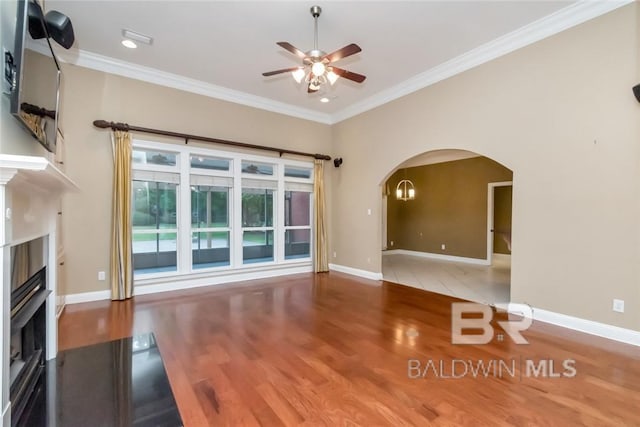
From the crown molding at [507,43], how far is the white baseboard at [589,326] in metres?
3.25

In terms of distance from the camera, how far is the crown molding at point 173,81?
13.4ft

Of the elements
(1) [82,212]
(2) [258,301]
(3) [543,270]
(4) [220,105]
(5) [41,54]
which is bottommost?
(2) [258,301]

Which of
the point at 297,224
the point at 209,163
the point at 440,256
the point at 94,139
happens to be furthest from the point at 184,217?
the point at 440,256

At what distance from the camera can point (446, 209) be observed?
863 cm

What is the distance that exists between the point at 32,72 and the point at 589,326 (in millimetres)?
5435

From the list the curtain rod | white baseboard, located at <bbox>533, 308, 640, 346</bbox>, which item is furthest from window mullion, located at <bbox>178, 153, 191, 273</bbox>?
white baseboard, located at <bbox>533, 308, 640, 346</bbox>

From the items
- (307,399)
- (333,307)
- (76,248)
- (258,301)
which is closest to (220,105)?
(76,248)

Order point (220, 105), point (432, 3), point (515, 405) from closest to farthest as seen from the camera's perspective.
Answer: point (515, 405) → point (432, 3) → point (220, 105)

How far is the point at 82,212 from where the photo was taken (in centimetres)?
414

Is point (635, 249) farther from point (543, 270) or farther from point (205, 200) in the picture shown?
point (205, 200)

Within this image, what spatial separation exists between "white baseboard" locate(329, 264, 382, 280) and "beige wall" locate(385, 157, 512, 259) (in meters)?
3.72

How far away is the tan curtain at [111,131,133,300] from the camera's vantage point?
423 centimetres

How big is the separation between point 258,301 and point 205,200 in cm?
217

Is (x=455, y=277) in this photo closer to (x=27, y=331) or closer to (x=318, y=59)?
(x=318, y=59)
